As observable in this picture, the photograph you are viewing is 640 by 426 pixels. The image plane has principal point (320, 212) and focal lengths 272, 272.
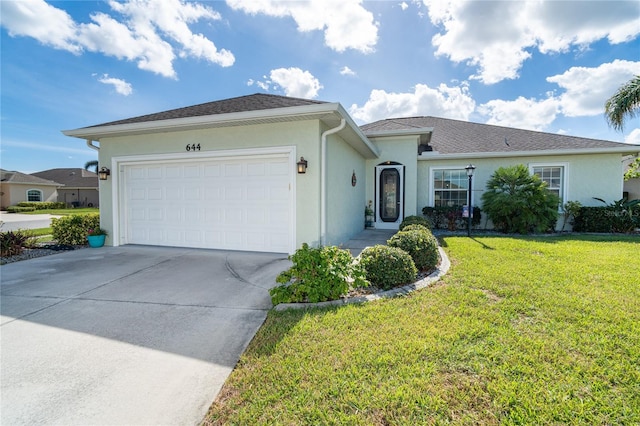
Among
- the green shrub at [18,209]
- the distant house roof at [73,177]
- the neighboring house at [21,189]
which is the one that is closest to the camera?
the green shrub at [18,209]

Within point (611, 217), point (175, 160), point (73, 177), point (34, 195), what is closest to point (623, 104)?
point (611, 217)

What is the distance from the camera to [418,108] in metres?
16.6

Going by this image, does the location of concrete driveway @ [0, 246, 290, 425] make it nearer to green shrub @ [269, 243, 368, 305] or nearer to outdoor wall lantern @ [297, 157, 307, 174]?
green shrub @ [269, 243, 368, 305]

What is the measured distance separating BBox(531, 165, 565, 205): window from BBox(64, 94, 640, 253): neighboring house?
4 cm

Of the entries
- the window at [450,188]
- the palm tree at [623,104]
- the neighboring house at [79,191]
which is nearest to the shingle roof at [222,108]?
the window at [450,188]

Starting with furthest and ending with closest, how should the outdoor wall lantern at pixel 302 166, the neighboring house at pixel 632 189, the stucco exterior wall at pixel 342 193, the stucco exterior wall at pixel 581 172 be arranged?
the neighboring house at pixel 632 189
the stucco exterior wall at pixel 581 172
the stucco exterior wall at pixel 342 193
the outdoor wall lantern at pixel 302 166

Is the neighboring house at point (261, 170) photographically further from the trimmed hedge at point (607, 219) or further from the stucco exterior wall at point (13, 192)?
the stucco exterior wall at point (13, 192)

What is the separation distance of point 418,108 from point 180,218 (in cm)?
1497

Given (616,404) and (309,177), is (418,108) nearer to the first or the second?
(309,177)

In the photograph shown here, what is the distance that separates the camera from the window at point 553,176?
1032 cm

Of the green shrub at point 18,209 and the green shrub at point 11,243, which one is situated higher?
the green shrub at point 18,209

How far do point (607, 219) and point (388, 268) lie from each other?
10.6 m

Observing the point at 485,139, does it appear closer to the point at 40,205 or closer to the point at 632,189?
the point at 632,189

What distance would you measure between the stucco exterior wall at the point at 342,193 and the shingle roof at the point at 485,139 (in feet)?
7.06
